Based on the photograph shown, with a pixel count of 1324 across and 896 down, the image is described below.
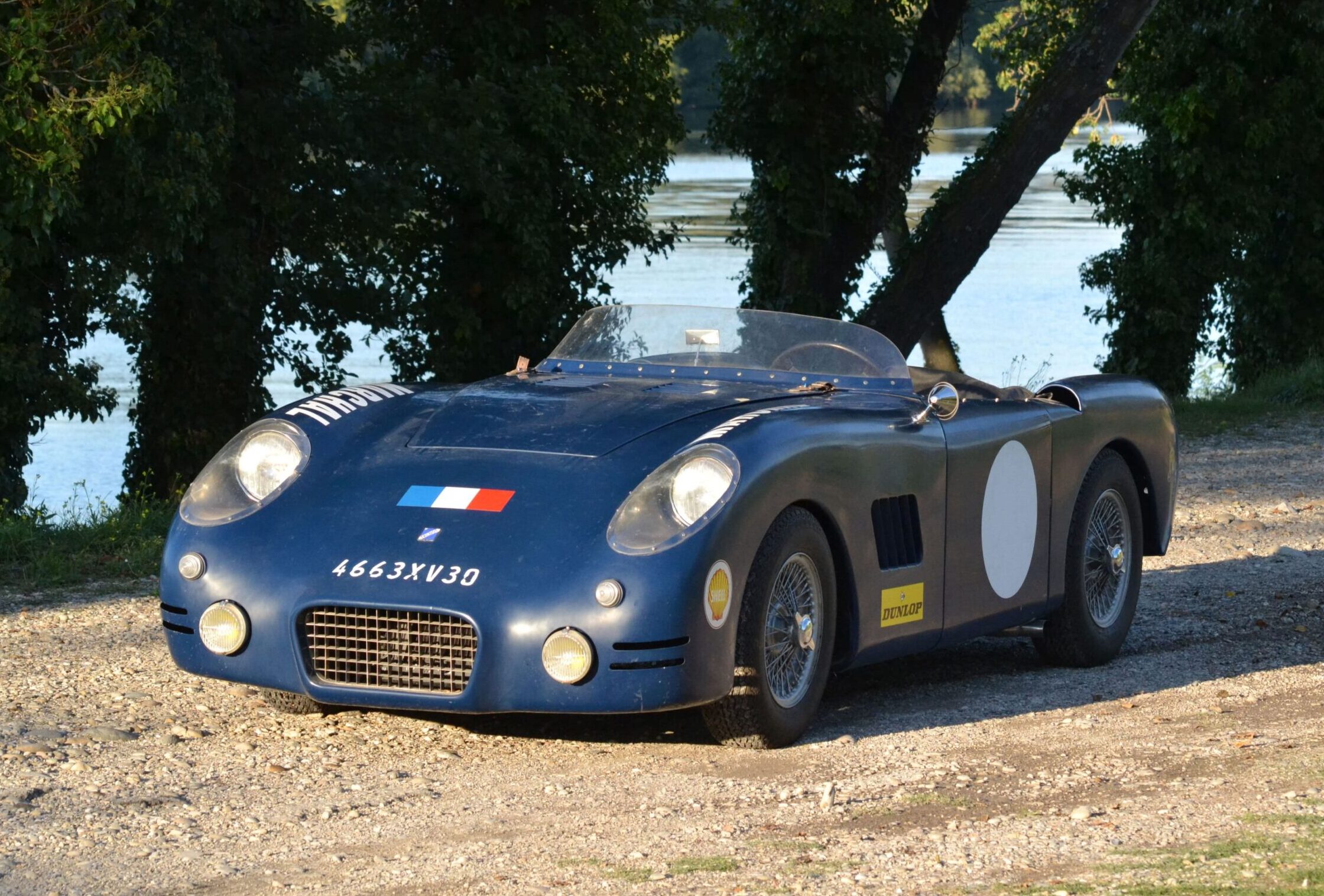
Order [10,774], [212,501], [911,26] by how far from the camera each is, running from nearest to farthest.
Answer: [10,774] → [212,501] → [911,26]

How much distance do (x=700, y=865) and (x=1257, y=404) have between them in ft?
48.5

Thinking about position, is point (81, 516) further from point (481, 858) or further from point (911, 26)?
point (911, 26)

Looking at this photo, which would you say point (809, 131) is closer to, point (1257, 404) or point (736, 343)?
point (1257, 404)

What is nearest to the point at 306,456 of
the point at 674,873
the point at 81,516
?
the point at 674,873

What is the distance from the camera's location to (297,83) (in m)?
16.7

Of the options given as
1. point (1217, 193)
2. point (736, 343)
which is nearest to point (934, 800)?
point (736, 343)

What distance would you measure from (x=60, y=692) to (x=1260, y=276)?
742 inches

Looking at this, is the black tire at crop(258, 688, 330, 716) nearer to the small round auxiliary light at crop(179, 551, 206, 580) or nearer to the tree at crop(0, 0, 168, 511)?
the small round auxiliary light at crop(179, 551, 206, 580)

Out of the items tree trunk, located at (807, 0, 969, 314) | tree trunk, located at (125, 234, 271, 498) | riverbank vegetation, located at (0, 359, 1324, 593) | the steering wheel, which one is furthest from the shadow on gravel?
tree trunk, located at (807, 0, 969, 314)

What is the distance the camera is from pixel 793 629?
5719mm

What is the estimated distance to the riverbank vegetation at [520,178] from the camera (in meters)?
13.5

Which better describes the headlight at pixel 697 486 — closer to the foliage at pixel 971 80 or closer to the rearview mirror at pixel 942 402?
the rearview mirror at pixel 942 402

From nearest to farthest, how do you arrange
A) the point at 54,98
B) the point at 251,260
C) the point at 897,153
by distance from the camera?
the point at 54,98 → the point at 251,260 → the point at 897,153

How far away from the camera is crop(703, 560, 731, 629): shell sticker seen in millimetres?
5262
